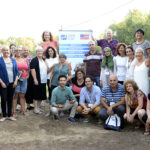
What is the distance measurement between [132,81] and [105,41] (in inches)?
86.0

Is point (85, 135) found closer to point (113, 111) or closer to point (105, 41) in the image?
point (113, 111)

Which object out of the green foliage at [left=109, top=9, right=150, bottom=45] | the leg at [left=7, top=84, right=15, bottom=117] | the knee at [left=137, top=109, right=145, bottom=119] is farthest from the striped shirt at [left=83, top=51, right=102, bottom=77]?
the green foliage at [left=109, top=9, right=150, bottom=45]

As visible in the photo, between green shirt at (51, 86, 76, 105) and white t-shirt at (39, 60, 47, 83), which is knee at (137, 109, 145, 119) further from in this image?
white t-shirt at (39, 60, 47, 83)

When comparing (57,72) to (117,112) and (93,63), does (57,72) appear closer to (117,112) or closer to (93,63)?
(93,63)

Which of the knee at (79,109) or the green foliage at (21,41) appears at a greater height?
the green foliage at (21,41)

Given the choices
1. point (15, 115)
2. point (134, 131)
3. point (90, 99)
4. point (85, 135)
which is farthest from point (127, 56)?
point (15, 115)

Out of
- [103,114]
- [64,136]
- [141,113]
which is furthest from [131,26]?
[64,136]

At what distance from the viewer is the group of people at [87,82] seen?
4.86 metres

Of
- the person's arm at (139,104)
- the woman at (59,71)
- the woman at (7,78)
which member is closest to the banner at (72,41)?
the woman at (59,71)

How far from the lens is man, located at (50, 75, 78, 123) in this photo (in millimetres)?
5406

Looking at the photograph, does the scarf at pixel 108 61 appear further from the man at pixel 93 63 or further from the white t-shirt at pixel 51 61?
the white t-shirt at pixel 51 61

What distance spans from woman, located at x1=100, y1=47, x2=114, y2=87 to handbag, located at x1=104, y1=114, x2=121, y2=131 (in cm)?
127

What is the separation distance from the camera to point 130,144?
3.90m

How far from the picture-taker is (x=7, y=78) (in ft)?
16.8
